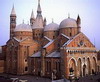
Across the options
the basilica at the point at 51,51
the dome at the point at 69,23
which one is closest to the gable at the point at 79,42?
the basilica at the point at 51,51

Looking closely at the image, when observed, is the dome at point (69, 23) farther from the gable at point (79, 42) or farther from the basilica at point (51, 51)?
the gable at point (79, 42)

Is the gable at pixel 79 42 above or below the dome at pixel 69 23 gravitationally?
below

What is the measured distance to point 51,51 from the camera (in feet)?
150

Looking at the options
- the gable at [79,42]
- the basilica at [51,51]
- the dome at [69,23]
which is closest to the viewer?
the basilica at [51,51]

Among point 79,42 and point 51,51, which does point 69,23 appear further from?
point 51,51

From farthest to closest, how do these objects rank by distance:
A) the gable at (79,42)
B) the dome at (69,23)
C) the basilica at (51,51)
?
the dome at (69,23) → the gable at (79,42) → the basilica at (51,51)

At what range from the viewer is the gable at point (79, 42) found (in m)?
41.2

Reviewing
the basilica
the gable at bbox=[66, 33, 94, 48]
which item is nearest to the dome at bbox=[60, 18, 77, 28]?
the basilica

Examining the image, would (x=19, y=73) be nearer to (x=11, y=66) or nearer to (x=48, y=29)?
(x=11, y=66)

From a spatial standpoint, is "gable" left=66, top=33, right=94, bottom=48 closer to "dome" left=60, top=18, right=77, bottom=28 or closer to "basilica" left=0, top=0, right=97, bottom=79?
"basilica" left=0, top=0, right=97, bottom=79

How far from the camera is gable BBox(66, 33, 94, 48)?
41.2 meters

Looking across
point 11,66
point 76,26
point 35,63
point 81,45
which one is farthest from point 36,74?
point 76,26

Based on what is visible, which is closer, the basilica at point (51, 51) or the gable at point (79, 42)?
the basilica at point (51, 51)

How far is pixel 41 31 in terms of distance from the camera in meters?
56.6
